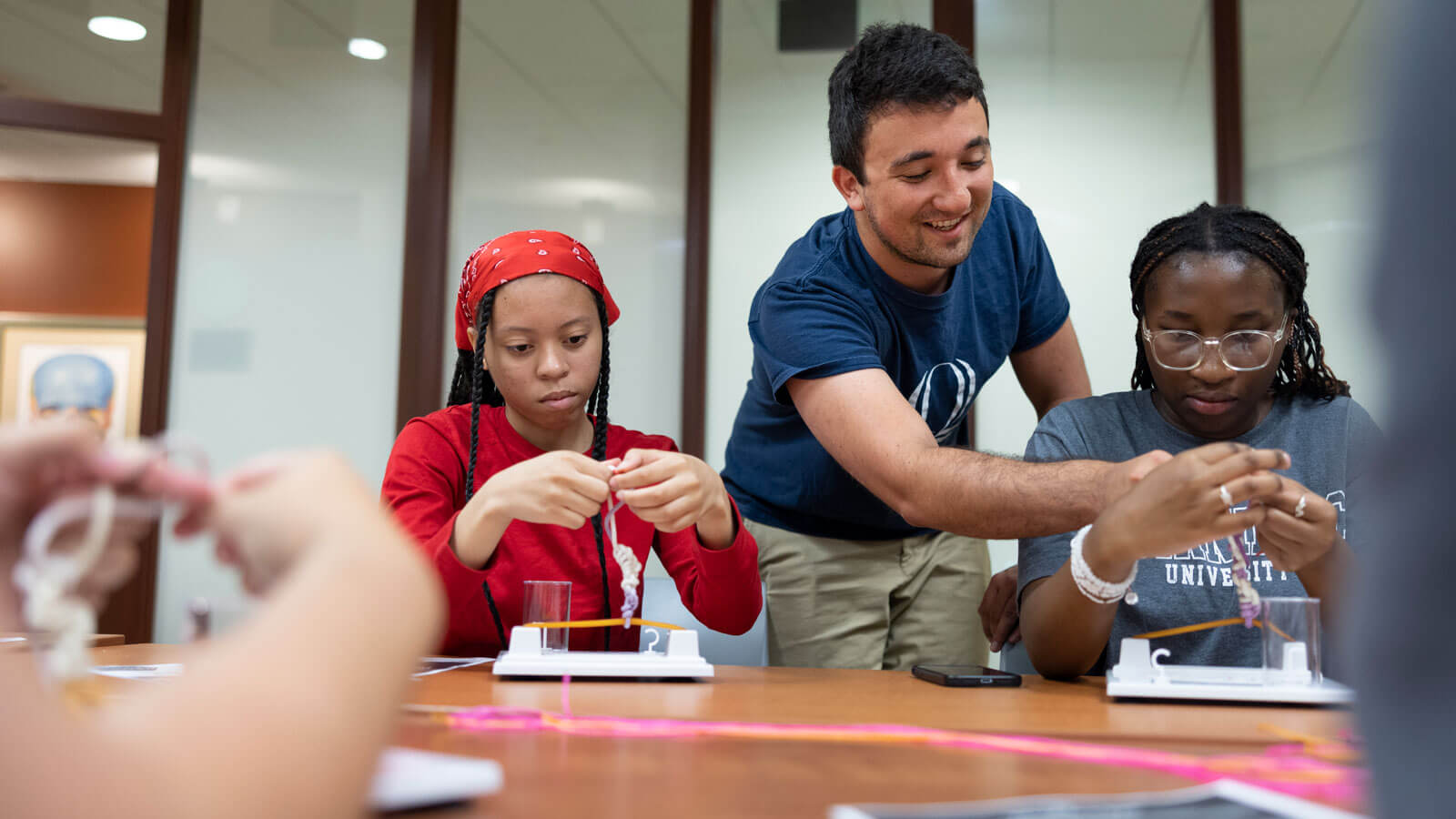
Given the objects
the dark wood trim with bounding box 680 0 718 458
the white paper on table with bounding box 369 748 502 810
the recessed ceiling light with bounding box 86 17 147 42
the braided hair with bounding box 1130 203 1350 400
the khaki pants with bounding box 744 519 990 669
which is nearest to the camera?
the white paper on table with bounding box 369 748 502 810

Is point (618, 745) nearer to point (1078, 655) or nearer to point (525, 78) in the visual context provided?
point (1078, 655)

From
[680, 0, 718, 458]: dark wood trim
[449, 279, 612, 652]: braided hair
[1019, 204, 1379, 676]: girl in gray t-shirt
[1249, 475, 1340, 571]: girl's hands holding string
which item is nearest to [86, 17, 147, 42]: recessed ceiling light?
[680, 0, 718, 458]: dark wood trim

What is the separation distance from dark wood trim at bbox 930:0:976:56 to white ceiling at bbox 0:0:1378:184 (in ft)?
0.25

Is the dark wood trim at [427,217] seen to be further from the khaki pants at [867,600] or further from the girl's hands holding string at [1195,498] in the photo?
the girl's hands holding string at [1195,498]

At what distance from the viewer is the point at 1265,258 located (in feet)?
5.42

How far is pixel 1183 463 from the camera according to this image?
124cm

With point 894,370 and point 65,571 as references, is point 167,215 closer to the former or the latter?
point 894,370

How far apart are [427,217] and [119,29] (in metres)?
1.23

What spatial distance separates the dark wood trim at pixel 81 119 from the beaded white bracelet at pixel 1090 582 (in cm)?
329

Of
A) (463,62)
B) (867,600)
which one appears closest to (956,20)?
(463,62)

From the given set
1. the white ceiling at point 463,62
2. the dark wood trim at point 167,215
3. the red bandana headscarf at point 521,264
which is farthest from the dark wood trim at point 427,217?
the red bandana headscarf at point 521,264

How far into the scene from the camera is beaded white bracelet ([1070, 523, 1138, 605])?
4.52 feet

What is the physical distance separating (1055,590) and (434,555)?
882mm

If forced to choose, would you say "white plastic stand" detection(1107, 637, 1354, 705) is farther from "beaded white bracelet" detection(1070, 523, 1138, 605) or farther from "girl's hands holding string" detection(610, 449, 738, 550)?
"girl's hands holding string" detection(610, 449, 738, 550)
